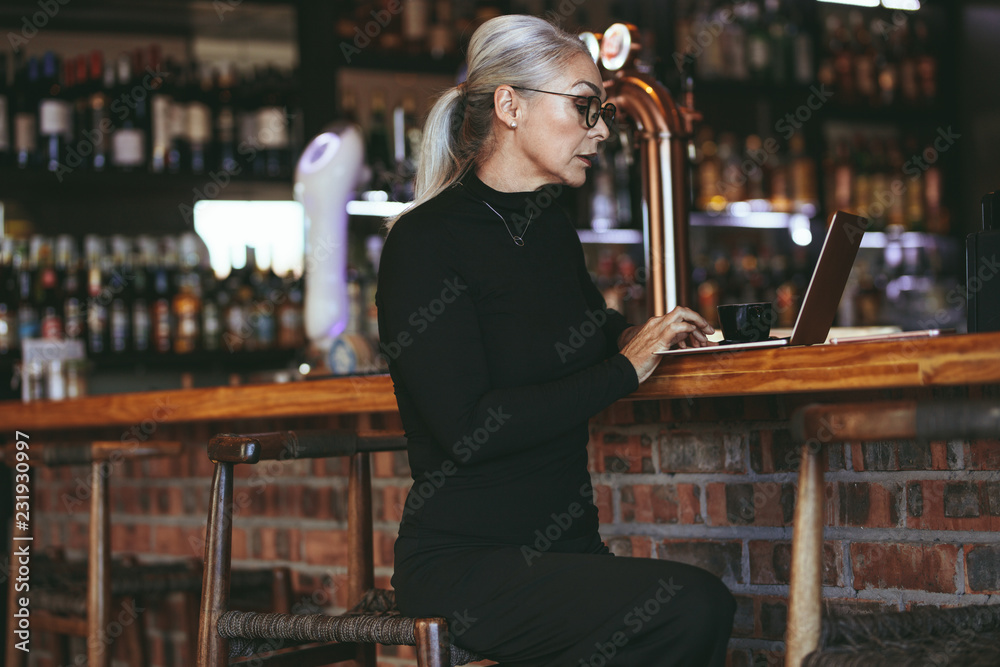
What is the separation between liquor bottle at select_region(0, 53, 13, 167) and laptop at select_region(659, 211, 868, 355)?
2542mm

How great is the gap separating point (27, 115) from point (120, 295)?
581 mm

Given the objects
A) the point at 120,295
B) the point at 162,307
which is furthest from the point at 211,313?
the point at 120,295

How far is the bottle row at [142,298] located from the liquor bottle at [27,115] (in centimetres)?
24

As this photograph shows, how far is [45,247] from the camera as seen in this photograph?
3.24 m

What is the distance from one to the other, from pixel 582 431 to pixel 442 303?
237mm

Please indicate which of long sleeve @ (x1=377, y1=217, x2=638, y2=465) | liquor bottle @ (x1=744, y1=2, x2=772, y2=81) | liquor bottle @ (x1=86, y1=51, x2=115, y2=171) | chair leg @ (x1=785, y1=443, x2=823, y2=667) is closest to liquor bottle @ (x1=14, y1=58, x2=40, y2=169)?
liquor bottle @ (x1=86, y1=51, x2=115, y2=171)

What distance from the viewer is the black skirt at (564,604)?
1020mm

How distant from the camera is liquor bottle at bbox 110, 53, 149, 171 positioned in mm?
3137

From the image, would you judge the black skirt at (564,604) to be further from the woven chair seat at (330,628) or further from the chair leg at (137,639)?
the chair leg at (137,639)

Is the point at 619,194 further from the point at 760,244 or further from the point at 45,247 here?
the point at 45,247

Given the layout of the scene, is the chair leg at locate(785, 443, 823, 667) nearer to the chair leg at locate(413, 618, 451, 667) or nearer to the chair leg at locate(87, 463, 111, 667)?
the chair leg at locate(413, 618, 451, 667)

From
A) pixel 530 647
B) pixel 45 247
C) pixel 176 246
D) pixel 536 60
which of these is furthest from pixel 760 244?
pixel 530 647

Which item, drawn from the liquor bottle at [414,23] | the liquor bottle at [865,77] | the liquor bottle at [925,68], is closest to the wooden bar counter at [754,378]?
the liquor bottle at [414,23]

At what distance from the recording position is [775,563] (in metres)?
1.41
